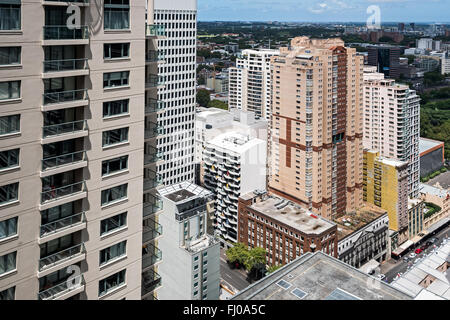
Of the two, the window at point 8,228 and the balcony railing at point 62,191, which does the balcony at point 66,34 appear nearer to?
the balcony railing at point 62,191

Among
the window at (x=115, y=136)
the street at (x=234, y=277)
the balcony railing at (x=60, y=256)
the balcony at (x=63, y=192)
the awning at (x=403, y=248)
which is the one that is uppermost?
the window at (x=115, y=136)

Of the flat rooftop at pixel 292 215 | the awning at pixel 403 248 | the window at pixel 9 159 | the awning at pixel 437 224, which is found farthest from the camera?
the awning at pixel 437 224

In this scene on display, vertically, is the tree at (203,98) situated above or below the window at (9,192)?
above

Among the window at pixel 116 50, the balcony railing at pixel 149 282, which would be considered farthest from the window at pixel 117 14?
the balcony railing at pixel 149 282

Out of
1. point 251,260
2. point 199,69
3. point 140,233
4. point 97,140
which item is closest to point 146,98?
point 97,140

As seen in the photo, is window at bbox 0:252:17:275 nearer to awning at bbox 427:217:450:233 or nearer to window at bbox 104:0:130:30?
window at bbox 104:0:130:30
